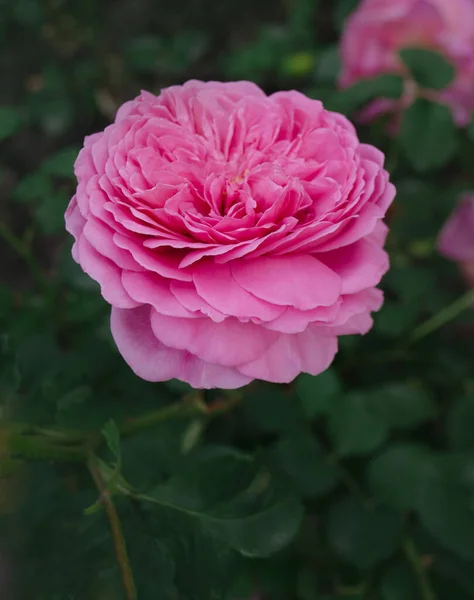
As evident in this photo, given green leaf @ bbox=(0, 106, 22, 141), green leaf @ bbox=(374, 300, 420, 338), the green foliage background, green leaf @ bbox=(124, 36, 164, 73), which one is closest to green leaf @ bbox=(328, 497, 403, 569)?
the green foliage background

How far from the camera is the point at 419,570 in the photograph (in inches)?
30.6

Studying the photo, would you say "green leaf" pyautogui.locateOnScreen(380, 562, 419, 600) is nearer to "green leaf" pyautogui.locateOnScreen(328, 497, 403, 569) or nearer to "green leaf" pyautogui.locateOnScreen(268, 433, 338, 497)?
"green leaf" pyautogui.locateOnScreen(328, 497, 403, 569)

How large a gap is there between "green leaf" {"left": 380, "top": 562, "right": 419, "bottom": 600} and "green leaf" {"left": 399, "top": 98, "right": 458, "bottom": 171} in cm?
55

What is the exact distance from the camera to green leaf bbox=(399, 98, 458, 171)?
844 mm

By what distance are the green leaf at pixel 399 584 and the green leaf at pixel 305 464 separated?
143 mm

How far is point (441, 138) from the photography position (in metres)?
0.84

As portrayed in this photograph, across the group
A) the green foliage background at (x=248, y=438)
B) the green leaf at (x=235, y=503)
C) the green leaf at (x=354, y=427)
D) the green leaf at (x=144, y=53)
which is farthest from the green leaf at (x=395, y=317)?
the green leaf at (x=144, y=53)

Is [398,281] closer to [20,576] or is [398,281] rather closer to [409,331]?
[409,331]

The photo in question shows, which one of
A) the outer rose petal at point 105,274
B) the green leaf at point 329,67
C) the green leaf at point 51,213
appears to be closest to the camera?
the outer rose petal at point 105,274

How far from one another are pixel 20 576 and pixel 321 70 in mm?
924

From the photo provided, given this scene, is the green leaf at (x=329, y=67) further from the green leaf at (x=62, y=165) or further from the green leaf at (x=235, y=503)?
the green leaf at (x=235, y=503)

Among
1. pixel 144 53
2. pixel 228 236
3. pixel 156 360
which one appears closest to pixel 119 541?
pixel 156 360

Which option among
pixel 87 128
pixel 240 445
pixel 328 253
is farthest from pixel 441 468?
pixel 87 128

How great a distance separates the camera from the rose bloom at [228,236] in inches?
17.3
